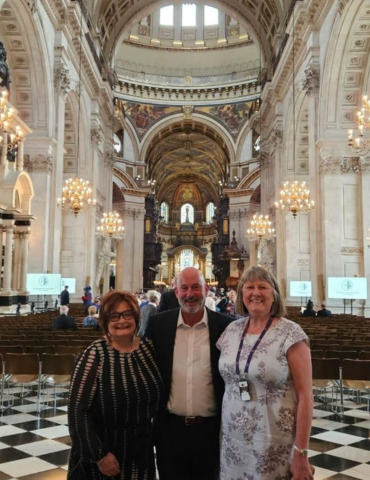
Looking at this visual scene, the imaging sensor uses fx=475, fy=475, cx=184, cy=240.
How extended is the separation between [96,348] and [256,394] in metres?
0.80

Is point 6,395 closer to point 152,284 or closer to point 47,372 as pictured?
point 47,372

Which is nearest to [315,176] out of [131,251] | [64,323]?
[64,323]

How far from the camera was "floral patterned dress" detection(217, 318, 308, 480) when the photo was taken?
2.18 metres

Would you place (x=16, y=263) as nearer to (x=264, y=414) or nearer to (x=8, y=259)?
(x=8, y=259)

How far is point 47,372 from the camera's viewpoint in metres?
5.94

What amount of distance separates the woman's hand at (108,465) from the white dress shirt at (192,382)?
1.31 ft

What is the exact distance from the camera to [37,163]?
1664 cm

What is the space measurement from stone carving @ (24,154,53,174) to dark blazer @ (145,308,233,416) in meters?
15.1

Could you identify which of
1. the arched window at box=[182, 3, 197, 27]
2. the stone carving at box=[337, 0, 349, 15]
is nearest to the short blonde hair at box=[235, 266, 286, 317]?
the stone carving at box=[337, 0, 349, 15]

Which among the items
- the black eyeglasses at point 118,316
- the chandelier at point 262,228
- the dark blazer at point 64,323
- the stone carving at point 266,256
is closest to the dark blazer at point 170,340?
the black eyeglasses at point 118,316

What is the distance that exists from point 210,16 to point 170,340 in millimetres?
41083

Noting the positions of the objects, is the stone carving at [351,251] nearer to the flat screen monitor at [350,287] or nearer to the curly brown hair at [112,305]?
the flat screen monitor at [350,287]

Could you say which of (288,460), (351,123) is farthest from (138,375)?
(351,123)

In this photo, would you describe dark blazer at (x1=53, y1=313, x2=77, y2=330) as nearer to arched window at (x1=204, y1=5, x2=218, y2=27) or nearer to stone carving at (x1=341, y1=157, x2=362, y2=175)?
stone carving at (x1=341, y1=157, x2=362, y2=175)
